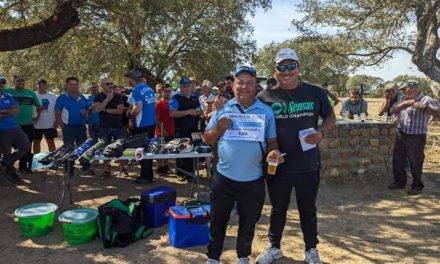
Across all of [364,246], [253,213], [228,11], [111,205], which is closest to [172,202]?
[111,205]

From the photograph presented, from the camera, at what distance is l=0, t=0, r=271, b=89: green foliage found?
8750mm

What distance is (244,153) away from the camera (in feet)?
10.5

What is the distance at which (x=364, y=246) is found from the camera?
14.2ft

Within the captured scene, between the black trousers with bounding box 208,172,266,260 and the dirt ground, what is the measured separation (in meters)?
0.53

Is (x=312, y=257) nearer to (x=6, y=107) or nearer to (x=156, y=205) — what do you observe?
(x=156, y=205)

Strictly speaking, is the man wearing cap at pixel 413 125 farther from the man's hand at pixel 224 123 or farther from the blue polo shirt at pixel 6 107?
the blue polo shirt at pixel 6 107

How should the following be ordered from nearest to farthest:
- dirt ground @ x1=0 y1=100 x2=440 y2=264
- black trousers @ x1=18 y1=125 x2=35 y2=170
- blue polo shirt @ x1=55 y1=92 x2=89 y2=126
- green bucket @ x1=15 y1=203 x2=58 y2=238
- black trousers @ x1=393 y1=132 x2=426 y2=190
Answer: dirt ground @ x1=0 y1=100 x2=440 y2=264 → green bucket @ x1=15 y1=203 x2=58 y2=238 → black trousers @ x1=393 y1=132 x2=426 y2=190 → blue polo shirt @ x1=55 y1=92 x2=89 y2=126 → black trousers @ x1=18 y1=125 x2=35 y2=170

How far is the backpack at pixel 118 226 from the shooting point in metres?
4.22

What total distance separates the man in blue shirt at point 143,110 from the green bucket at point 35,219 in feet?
7.58

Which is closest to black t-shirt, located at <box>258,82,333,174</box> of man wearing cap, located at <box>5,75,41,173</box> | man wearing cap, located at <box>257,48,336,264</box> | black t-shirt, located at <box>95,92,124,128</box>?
man wearing cap, located at <box>257,48,336,264</box>

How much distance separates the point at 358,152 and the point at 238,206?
14.9 feet

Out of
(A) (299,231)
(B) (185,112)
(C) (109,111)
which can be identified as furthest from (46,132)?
(A) (299,231)

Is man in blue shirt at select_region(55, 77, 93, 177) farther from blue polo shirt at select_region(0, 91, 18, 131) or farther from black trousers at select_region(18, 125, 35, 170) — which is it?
black trousers at select_region(18, 125, 35, 170)

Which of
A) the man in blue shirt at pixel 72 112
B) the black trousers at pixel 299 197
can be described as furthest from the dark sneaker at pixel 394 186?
the man in blue shirt at pixel 72 112
